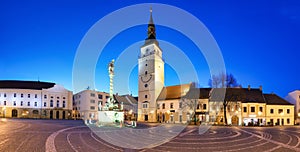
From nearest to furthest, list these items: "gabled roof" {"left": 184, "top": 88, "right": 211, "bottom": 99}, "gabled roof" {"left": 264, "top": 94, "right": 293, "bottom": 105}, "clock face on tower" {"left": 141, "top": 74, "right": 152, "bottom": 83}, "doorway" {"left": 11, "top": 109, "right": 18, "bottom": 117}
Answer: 1. "gabled roof" {"left": 184, "top": 88, "right": 211, "bottom": 99}
2. "gabled roof" {"left": 264, "top": 94, "right": 293, "bottom": 105}
3. "clock face on tower" {"left": 141, "top": 74, "right": 152, "bottom": 83}
4. "doorway" {"left": 11, "top": 109, "right": 18, "bottom": 117}

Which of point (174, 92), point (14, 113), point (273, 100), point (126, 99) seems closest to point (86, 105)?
point (126, 99)

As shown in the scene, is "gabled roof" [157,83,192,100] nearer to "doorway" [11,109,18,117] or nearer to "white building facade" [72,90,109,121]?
"white building facade" [72,90,109,121]

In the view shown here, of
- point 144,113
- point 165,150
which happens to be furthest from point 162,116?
point 165,150

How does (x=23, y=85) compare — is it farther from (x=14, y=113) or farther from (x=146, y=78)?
(x=146, y=78)

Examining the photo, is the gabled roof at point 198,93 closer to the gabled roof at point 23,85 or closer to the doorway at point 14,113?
the gabled roof at point 23,85

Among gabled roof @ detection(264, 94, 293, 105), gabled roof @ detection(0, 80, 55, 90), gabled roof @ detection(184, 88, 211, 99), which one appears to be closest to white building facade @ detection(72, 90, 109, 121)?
gabled roof @ detection(0, 80, 55, 90)

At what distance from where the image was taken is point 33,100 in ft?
262

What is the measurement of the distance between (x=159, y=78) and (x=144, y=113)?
33.0 feet

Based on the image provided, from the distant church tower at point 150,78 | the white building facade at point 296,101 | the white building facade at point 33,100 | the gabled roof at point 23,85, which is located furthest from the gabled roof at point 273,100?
the gabled roof at point 23,85

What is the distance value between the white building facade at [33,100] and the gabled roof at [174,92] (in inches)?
1334

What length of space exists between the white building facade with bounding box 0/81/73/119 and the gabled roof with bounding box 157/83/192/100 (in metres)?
33.9

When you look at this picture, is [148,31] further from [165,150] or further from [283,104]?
[165,150]

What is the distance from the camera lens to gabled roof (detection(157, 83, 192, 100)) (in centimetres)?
6650

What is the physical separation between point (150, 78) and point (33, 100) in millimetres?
37212
